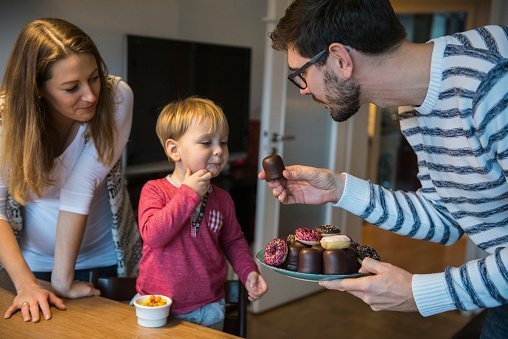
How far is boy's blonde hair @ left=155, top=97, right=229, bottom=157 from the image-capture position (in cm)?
172

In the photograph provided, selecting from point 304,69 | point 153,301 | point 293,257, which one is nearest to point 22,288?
point 153,301

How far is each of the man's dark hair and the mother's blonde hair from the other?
2.22 feet

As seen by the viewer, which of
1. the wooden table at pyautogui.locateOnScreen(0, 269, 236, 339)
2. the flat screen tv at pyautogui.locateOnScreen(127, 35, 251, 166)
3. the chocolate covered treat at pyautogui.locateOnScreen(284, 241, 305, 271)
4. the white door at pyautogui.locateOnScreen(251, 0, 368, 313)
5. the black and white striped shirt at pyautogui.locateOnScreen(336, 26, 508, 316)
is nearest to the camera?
the black and white striped shirt at pyautogui.locateOnScreen(336, 26, 508, 316)

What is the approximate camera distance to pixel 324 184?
1.67 metres

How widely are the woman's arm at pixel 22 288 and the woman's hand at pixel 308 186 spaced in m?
0.68

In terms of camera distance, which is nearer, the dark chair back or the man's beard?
the man's beard

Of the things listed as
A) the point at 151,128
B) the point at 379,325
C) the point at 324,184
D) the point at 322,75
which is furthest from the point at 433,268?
the point at 322,75

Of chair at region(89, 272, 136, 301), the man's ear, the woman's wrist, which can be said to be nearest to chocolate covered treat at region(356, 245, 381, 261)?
the man's ear

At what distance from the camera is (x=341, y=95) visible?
55.1 inches

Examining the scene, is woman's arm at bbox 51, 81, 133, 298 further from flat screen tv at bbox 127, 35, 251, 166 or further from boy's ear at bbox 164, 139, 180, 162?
flat screen tv at bbox 127, 35, 251, 166

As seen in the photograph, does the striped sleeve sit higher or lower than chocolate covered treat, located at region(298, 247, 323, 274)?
higher

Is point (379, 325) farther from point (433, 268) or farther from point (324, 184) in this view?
point (324, 184)

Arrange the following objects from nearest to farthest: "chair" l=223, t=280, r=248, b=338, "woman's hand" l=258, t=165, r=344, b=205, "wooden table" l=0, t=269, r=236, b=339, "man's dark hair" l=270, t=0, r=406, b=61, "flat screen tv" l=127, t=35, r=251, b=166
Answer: "man's dark hair" l=270, t=0, r=406, b=61 < "wooden table" l=0, t=269, r=236, b=339 < "woman's hand" l=258, t=165, r=344, b=205 < "chair" l=223, t=280, r=248, b=338 < "flat screen tv" l=127, t=35, r=251, b=166

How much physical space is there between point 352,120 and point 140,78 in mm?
1674
